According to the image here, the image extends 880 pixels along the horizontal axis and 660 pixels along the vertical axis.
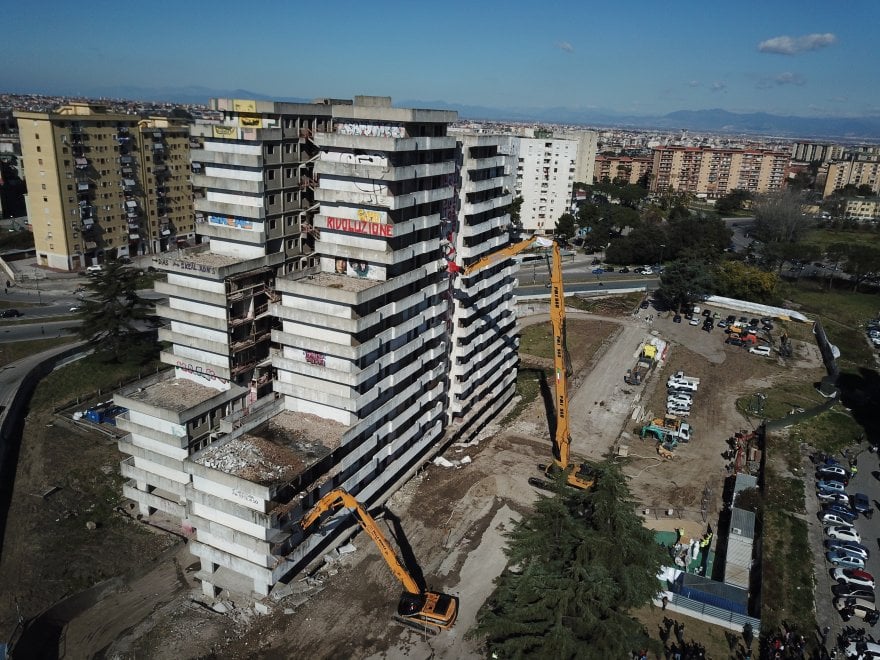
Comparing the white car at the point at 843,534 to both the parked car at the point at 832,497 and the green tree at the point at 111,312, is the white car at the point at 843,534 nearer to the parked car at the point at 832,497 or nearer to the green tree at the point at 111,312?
the parked car at the point at 832,497

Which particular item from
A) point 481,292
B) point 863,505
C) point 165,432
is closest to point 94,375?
point 165,432

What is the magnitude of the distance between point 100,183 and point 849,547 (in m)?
106

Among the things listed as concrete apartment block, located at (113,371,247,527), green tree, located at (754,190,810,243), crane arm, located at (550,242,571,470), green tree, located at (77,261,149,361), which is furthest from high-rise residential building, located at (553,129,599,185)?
concrete apartment block, located at (113,371,247,527)

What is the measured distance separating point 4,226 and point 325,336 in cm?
11541

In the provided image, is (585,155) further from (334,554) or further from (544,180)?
(334,554)

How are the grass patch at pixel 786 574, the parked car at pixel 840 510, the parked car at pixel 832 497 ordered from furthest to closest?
the parked car at pixel 832 497 → the parked car at pixel 840 510 → the grass patch at pixel 786 574

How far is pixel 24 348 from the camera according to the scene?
71.2 meters

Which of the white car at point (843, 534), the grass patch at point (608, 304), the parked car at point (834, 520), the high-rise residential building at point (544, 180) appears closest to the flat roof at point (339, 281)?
the white car at point (843, 534)

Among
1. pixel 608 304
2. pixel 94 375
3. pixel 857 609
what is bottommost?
pixel 857 609

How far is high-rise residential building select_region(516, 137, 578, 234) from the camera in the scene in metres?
140

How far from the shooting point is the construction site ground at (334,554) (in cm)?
3512

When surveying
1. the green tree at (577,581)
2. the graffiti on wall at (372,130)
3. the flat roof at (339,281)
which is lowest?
the green tree at (577,581)

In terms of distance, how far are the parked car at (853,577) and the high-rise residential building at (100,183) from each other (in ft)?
290

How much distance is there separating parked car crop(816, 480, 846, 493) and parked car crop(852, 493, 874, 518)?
1.06 m
